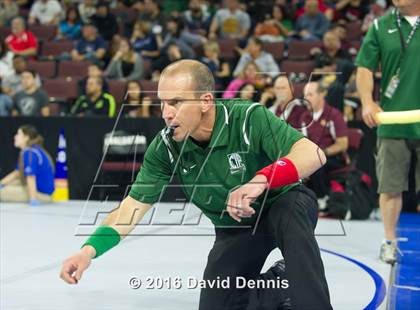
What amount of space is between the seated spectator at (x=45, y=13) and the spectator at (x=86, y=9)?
390 millimetres

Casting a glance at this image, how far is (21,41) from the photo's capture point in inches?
503

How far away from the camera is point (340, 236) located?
6.69 metres

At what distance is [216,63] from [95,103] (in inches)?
80.6

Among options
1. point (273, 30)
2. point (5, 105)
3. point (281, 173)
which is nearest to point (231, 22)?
point (273, 30)

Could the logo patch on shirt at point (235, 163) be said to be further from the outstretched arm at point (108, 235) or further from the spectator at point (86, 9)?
the spectator at point (86, 9)

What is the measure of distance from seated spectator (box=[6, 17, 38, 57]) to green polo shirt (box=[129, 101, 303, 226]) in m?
9.64

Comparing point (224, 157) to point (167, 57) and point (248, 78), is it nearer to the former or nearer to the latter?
A: point (248, 78)

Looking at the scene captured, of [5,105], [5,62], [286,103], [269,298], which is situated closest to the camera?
[269,298]

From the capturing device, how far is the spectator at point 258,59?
1066 centimetres

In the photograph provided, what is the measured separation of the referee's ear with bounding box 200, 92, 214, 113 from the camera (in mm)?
3201

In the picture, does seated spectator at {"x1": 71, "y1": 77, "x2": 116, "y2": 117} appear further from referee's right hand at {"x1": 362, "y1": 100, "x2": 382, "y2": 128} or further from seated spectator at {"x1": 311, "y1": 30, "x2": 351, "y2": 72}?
referee's right hand at {"x1": 362, "y1": 100, "x2": 382, "y2": 128}

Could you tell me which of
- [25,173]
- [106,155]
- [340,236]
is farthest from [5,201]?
[340,236]

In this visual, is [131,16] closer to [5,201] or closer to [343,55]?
[343,55]

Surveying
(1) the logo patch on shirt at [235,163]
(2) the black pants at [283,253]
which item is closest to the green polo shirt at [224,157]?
(1) the logo patch on shirt at [235,163]
